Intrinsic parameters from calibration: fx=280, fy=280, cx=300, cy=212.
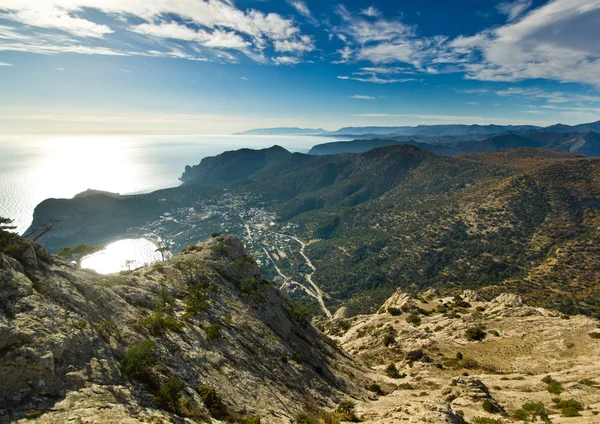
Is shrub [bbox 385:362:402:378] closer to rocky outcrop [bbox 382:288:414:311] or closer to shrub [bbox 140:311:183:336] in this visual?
rocky outcrop [bbox 382:288:414:311]

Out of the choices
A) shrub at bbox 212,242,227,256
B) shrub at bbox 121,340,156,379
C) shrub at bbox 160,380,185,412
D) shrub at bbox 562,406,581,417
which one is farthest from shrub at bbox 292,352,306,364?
shrub at bbox 562,406,581,417

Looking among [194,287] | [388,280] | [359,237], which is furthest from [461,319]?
[359,237]

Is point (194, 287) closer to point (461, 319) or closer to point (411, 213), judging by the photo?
point (461, 319)

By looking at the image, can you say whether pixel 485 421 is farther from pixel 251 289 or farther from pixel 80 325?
pixel 251 289

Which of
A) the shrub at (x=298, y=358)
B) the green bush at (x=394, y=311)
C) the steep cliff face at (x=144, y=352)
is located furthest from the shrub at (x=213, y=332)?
the green bush at (x=394, y=311)

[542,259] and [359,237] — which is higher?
[542,259]

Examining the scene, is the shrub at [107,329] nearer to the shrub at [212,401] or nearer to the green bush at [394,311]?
the shrub at [212,401]
